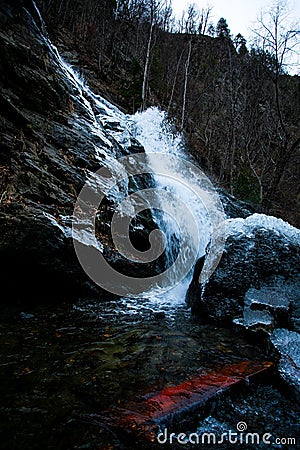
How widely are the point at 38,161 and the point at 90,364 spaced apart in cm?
332

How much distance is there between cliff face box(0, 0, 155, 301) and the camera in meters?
3.70

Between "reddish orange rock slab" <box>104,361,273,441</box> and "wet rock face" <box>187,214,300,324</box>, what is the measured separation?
4.18ft

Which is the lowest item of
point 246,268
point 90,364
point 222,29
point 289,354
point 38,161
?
point 90,364

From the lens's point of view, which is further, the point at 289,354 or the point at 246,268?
the point at 246,268

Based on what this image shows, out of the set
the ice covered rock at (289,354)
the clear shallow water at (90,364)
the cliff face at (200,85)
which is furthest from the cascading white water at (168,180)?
the ice covered rock at (289,354)

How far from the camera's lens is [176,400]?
1772mm

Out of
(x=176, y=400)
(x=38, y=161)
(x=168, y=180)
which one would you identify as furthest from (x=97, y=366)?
→ (x=168, y=180)

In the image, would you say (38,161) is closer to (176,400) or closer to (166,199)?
(166,199)

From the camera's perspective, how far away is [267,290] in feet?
12.3

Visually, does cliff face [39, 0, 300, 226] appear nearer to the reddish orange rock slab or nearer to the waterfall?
the waterfall

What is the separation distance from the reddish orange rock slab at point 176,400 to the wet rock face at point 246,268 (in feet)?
4.18

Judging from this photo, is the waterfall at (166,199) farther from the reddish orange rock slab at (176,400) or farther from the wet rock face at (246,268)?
the reddish orange rock slab at (176,400)

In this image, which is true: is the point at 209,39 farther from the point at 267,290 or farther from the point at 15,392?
the point at 15,392

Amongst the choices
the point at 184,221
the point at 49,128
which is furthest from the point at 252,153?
the point at 49,128
